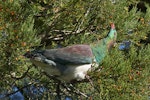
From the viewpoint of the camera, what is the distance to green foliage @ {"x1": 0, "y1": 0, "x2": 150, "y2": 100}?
7.11 ft

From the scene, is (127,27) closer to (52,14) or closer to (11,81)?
(52,14)

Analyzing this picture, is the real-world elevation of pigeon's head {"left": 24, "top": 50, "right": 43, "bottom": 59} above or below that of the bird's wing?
above

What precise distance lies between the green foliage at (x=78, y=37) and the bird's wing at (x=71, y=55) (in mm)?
95

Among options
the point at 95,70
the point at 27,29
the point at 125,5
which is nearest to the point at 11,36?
the point at 27,29

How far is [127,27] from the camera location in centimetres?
280

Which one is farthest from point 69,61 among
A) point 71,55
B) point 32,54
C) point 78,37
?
point 78,37

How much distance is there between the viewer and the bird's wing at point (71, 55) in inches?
87.1

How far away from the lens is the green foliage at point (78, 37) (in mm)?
2166

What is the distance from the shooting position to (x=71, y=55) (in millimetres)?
2244

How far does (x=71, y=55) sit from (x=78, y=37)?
1.69 ft

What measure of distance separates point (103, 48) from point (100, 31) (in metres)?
0.48

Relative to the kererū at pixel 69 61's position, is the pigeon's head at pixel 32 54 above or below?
above

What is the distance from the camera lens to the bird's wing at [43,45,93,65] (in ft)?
7.26

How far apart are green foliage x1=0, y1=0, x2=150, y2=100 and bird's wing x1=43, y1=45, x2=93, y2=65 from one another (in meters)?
0.10
